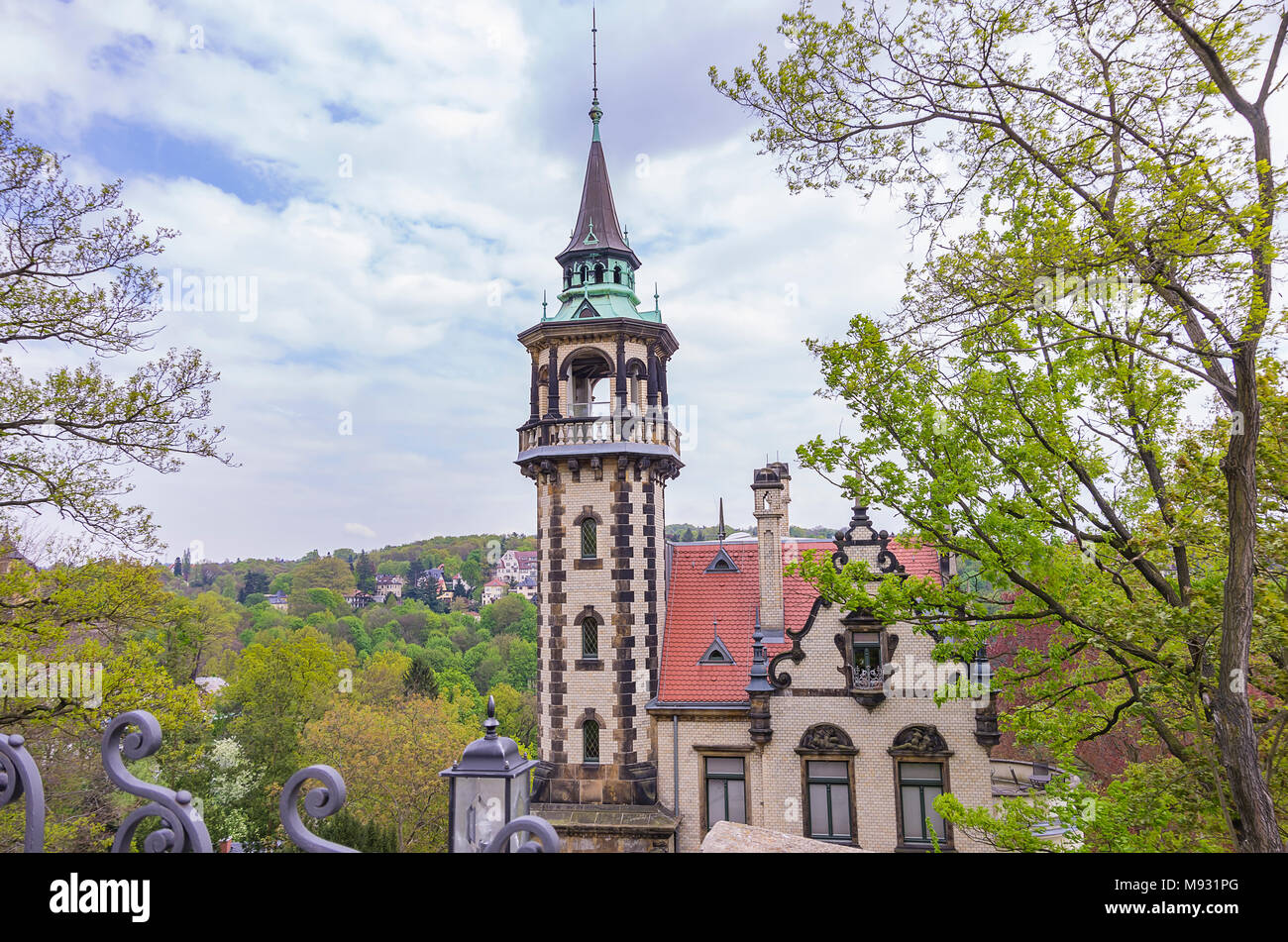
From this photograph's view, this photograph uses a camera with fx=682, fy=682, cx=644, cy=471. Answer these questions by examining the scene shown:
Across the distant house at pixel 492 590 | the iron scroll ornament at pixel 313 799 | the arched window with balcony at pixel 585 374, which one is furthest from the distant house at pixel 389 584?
the iron scroll ornament at pixel 313 799

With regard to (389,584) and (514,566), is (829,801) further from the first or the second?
(514,566)

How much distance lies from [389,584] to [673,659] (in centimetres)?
12813

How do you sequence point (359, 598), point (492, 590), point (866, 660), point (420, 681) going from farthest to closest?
point (492, 590)
point (359, 598)
point (420, 681)
point (866, 660)

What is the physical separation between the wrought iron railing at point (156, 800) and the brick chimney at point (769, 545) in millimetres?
17079

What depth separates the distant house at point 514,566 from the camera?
148 metres

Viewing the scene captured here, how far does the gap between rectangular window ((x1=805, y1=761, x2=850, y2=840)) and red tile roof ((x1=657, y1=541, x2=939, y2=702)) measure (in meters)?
2.78

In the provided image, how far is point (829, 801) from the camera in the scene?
59.1 ft

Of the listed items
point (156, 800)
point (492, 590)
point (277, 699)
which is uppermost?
point (492, 590)

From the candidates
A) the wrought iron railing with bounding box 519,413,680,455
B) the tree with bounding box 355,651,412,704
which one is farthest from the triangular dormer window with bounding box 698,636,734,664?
the tree with bounding box 355,651,412,704

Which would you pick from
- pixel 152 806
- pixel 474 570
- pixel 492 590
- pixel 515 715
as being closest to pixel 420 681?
pixel 515 715

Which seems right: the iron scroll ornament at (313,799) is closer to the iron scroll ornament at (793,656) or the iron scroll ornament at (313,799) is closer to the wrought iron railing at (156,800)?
the wrought iron railing at (156,800)

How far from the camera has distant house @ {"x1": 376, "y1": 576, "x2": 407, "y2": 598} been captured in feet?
438
